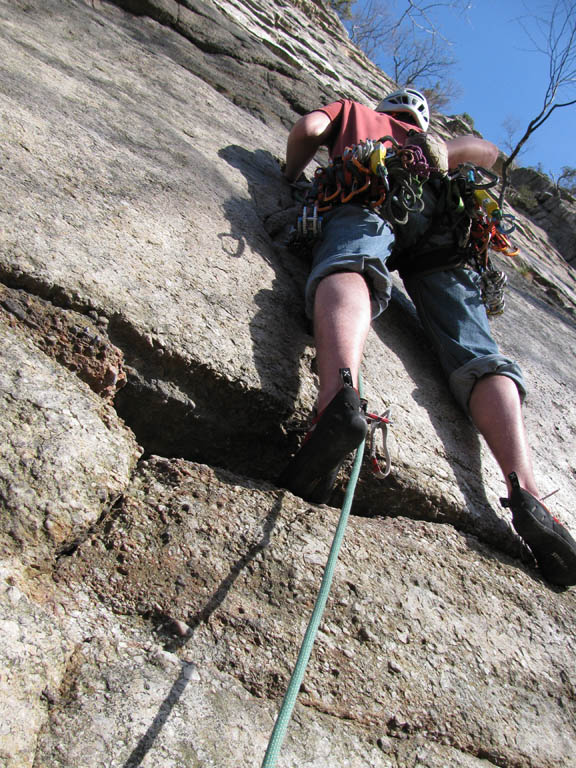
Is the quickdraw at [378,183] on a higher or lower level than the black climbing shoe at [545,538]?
higher

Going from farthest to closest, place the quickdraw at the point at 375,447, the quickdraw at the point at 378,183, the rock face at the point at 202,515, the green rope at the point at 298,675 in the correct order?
the quickdraw at the point at 378,183, the quickdraw at the point at 375,447, the rock face at the point at 202,515, the green rope at the point at 298,675

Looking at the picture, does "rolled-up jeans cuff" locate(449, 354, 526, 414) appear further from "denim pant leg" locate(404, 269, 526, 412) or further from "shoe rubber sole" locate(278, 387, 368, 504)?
"shoe rubber sole" locate(278, 387, 368, 504)

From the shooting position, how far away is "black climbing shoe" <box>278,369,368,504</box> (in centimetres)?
133

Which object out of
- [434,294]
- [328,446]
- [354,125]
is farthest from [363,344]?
[354,125]

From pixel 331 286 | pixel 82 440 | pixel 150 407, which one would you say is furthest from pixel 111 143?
pixel 82 440

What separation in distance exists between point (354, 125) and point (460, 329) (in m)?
1.15

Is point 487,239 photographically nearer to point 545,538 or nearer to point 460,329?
point 460,329

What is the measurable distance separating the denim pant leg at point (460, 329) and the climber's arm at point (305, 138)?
846 millimetres

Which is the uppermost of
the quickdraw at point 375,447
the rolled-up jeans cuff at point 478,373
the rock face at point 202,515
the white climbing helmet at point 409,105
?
the white climbing helmet at point 409,105

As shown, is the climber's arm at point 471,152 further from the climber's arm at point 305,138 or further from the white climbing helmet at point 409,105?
the climber's arm at point 305,138

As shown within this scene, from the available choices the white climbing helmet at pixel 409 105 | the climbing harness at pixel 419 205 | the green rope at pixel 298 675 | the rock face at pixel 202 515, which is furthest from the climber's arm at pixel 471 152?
the green rope at pixel 298 675

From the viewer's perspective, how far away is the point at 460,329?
86.3 inches

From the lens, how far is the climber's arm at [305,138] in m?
2.60

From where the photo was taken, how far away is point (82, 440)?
1233mm
